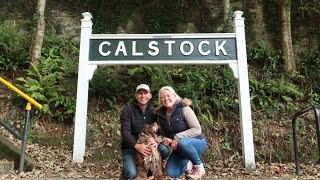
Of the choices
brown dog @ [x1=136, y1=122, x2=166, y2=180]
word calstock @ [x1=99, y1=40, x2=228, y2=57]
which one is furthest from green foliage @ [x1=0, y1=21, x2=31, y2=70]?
brown dog @ [x1=136, y1=122, x2=166, y2=180]

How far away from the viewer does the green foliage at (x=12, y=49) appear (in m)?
8.70

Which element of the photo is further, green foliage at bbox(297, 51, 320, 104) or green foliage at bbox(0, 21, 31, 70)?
green foliage at bbox(0, 21, 31, 70)

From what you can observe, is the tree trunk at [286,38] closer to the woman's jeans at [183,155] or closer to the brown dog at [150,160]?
the woman's jeans at [183,155]

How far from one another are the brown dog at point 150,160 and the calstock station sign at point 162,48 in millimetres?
2243

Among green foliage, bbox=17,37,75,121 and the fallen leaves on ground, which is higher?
green foliage, bbox=17,37,75,121

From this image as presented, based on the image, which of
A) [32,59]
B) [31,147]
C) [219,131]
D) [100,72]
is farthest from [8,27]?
[219,131]

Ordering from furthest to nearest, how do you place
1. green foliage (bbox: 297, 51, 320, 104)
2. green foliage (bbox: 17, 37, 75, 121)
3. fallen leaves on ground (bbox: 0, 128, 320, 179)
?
green foliage (bbox: 297, 51, 320, 104), green foliage (bbox: 17, 37, 75, 121), fallen leaves on ground (bbox: 0, 128, 320, 179)

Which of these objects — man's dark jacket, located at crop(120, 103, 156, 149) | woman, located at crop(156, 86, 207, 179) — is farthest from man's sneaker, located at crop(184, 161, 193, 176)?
man's dark jacket, located at crop(120, 103, 156, 149)

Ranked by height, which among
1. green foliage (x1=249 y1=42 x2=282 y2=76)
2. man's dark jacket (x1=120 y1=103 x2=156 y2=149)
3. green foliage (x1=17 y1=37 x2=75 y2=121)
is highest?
green foliage (x1=249 y1=42 x2=282 y2=76)

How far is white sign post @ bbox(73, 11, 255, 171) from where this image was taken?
6.14m

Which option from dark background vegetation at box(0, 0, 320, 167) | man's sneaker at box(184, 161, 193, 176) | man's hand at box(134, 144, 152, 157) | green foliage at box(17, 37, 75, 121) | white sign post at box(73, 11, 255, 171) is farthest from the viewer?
green foliage at box(17, 37, 75, 121)

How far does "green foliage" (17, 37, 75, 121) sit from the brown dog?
3.66m

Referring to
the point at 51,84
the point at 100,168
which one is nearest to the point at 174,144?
the point at 100,168

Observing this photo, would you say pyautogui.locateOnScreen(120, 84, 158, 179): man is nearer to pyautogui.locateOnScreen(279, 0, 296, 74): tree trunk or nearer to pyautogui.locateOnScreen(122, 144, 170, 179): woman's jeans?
pyautogui.locateOnScreen(122, 144, 170, 179): woman's jeans
